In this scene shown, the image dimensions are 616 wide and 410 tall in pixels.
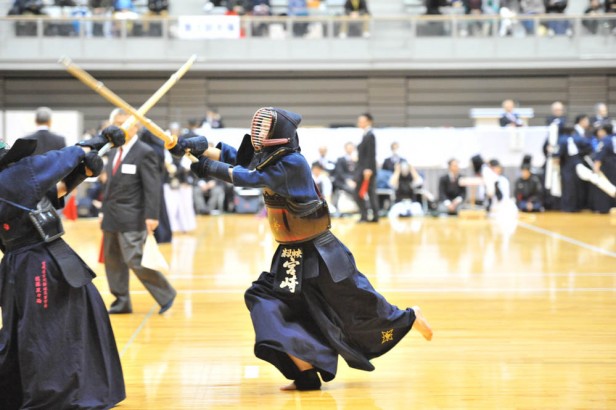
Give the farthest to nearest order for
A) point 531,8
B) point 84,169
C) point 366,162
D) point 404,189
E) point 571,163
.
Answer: point 531,8 < point 571,163 < point 404,189 < point 366,162 < point 84,169

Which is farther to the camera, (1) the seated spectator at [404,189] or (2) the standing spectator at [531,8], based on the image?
(2) the standing spectator at [531,8]

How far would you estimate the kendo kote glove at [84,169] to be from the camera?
566 cm

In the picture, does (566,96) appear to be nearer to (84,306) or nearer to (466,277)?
(466,277)

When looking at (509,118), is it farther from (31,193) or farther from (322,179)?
(31,193)

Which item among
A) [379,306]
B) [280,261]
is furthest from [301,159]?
[379,306]

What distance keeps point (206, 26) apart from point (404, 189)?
7.06 m

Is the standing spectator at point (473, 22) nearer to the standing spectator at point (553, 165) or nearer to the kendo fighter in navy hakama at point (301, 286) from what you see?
the standing spectator at point (553, 165)

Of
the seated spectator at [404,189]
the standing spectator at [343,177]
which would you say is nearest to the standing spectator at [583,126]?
the seated spectator at [404,189]

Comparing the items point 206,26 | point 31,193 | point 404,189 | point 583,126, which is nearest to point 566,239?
point 404,189

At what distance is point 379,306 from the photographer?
616 cm

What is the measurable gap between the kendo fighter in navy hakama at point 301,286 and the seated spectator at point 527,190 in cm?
1578

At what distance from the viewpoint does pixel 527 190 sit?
2156cm

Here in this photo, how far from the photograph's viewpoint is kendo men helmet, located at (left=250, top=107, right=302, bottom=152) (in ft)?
19.7

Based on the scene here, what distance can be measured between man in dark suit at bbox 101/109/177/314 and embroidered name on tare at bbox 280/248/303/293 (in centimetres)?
Answer: 297
